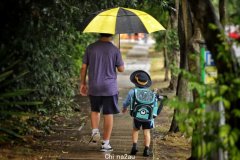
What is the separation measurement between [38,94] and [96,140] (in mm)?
2246

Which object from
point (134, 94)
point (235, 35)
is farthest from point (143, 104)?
point (235, 35)

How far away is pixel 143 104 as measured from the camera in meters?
7.04

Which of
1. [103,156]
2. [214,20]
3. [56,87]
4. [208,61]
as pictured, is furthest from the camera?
[56,87]

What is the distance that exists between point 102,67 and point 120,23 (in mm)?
707

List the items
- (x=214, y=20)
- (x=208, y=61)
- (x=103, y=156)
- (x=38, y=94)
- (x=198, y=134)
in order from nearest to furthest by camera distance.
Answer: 1. (x=198, y=134)
2. (x=214, y=20)
3. (x=208, y=61)
4. (x=103, y=156)
5. (x=38, y=94)

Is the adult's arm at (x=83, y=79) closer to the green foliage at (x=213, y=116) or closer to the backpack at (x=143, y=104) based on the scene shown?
the backpack at (x=143, y=104)

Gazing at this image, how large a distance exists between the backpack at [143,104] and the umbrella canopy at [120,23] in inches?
35.3

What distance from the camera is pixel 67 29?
945cm

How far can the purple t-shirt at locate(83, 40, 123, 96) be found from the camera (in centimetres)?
702

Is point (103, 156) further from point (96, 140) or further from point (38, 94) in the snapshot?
point (38, 94)

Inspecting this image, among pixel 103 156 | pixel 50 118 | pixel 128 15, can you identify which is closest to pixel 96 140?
pixel 103 156

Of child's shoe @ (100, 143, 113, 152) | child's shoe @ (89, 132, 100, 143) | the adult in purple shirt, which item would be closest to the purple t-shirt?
the adult in purple shirt

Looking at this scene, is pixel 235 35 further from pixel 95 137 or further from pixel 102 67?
pixel 95 137

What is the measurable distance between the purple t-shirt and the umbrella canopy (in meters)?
0.23
